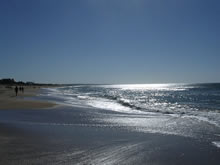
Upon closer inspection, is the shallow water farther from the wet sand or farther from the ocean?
the wet sand

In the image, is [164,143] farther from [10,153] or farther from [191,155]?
[10,153]

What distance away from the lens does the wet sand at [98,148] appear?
21.1 feet

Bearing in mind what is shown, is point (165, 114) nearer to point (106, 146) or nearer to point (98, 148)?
point (106, 146)

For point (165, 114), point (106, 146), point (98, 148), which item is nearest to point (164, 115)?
point (165, 114)

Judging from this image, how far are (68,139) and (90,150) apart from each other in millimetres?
1713

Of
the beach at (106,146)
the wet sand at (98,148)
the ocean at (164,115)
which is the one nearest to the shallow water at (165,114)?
the ocean at (164,115)

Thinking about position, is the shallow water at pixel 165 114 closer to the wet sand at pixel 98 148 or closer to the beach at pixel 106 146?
the beach at pixel 106 146

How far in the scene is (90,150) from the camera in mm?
7320

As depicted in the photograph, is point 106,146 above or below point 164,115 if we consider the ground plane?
above

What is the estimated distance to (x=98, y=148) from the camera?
7.62 m

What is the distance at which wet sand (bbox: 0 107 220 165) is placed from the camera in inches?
253

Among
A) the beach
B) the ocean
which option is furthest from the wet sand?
the ocean

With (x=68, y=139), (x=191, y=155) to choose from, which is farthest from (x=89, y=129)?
(x=191, y=155)

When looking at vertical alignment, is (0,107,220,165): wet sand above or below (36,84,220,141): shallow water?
above
